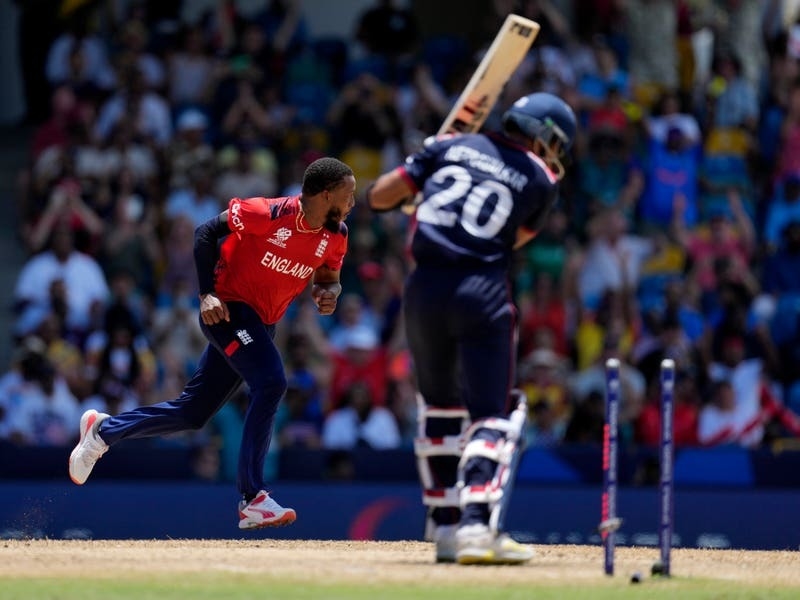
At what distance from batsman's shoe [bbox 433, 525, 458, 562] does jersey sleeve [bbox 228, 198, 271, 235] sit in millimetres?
1963

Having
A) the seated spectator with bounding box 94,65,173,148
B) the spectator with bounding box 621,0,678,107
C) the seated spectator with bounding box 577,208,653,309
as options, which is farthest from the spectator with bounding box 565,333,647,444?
the seated spectator with bounding box 94,65,173,148

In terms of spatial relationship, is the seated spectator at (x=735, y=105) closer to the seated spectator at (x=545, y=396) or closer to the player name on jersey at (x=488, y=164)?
the seated spectator at (x=545, y=396)

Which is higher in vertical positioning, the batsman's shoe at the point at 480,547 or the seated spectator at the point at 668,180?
the seated spectator at the point at 668,180

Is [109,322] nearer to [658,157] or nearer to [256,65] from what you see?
[256,65]

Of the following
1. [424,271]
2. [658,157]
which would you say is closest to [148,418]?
[424,271]

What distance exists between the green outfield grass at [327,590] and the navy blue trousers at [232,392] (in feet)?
5.21

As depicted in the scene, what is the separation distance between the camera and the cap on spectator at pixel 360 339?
15.9 metres

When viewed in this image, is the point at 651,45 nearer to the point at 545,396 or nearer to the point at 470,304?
the point at 545,396

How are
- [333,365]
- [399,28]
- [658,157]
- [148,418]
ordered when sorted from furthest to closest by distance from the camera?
[399,28] → [658,157] → [333,365] → [148,418]

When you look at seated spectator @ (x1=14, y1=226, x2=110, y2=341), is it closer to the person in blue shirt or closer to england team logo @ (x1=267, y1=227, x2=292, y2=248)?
england team logo @ (x1=267, y1=227, x2=292, y2=248)

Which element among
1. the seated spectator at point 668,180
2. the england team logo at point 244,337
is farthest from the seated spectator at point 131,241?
the england team logo at point 244,337

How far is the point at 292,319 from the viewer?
16.5m

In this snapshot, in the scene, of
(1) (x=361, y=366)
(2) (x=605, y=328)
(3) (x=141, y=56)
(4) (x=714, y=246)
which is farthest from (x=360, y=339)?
(3) (x=141, y=56)

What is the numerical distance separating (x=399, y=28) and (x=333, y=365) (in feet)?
16.3
